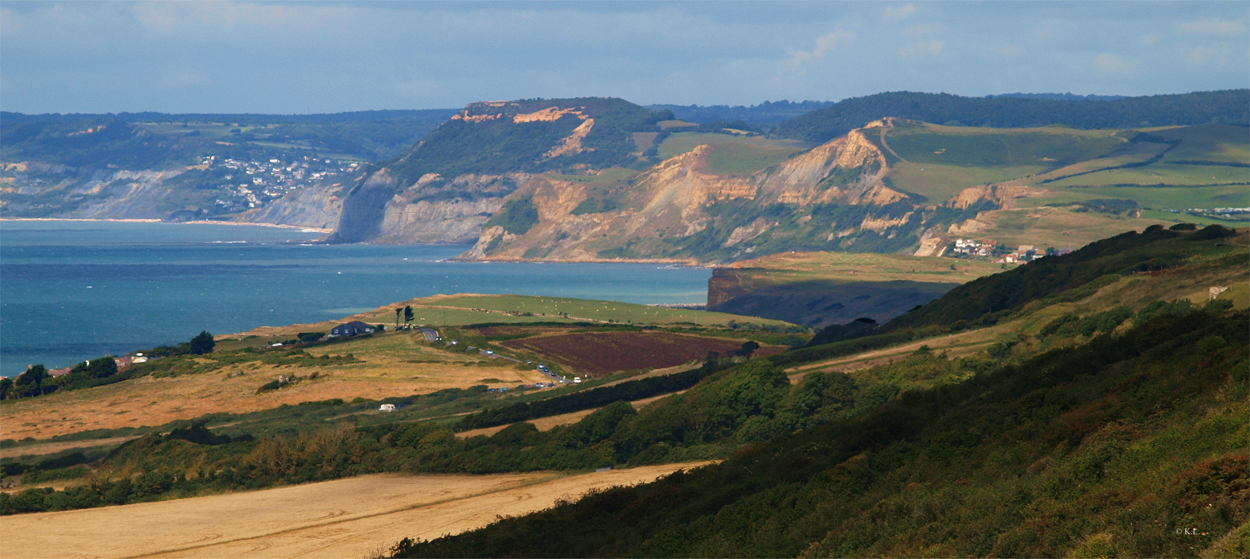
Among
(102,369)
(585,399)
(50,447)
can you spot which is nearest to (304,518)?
(585,399)

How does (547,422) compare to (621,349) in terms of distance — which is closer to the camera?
(547,422)

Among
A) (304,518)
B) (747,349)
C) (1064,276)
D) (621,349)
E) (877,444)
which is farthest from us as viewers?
(621,349)

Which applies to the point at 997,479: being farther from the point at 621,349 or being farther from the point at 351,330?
the point at 351,330

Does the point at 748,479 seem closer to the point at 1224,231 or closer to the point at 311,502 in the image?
the point at 311,502

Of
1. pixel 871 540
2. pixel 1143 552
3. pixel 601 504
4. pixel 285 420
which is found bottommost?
pixel 285 420

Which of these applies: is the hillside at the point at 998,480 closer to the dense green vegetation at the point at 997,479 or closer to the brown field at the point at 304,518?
the dense green vegetation at the point at 997,479

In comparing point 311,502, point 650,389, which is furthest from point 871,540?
point 650,389
